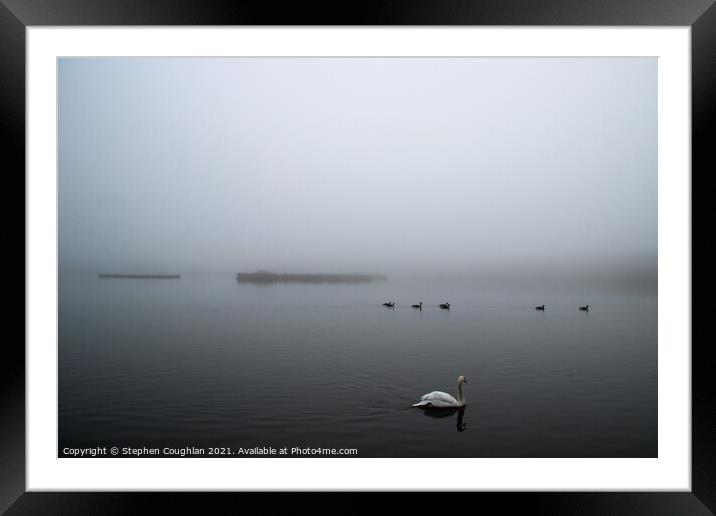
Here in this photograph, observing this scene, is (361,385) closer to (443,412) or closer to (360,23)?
(443,412)

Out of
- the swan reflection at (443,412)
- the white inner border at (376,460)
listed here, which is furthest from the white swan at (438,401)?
the white inner border at (376,460)

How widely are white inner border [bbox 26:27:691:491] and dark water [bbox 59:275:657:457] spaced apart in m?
1.21

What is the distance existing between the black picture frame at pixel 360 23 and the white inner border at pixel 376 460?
0.06m

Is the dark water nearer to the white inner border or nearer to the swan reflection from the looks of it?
the swan reflection

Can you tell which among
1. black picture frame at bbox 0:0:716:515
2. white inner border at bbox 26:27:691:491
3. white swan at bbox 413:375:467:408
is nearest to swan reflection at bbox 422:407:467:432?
white swan at bbox 413:375:467:408

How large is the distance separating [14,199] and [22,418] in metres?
1.11

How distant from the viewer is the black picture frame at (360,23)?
236 centimetres

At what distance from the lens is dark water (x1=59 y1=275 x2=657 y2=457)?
3.94 meters

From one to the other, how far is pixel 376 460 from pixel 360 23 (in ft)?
7.44

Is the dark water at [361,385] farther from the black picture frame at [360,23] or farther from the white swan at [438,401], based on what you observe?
the black picture frame at [360,23]

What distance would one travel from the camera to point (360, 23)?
240cm

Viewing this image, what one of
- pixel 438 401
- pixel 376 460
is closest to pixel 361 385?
pixel 438 401

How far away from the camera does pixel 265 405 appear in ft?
15.5

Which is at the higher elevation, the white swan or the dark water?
the white swan
